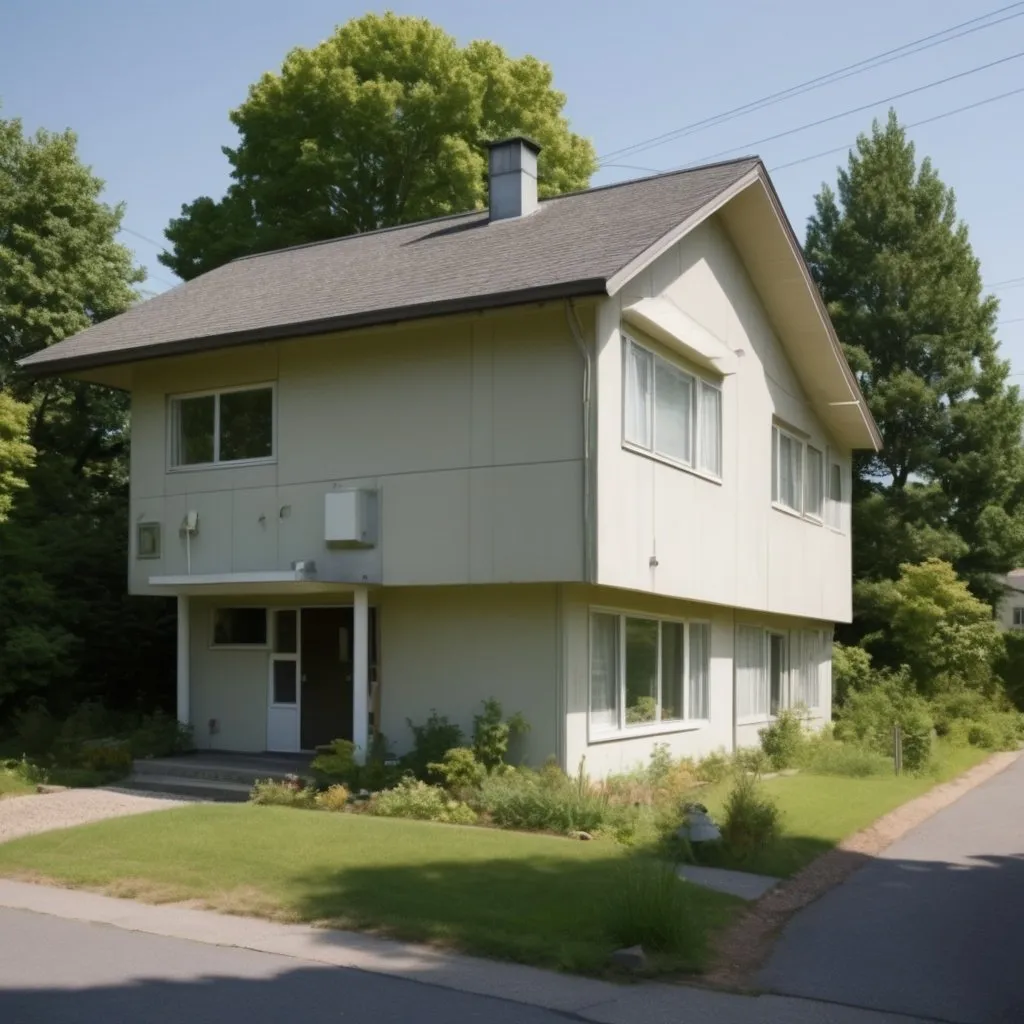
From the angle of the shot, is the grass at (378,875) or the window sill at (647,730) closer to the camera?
the grass at (378,875)

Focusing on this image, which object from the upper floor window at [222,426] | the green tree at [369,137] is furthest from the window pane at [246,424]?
the green tree at [369,137]

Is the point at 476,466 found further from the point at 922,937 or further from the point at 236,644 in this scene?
the point at 922,937

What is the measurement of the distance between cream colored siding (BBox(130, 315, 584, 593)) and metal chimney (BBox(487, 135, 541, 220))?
4143mm

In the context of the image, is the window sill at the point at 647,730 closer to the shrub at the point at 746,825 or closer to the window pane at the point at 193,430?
the shrub at the point at 746,825

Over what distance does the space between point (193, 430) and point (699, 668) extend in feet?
27.9

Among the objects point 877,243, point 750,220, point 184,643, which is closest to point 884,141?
point 877,243

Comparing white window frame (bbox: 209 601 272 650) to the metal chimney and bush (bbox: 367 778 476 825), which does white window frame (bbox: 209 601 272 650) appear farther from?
the metal chimney

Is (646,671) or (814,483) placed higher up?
(814,483)

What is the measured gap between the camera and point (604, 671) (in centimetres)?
1722

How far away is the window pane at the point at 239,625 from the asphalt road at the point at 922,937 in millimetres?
9439

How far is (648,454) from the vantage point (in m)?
16.7

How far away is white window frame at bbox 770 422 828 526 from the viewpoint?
22.8 m

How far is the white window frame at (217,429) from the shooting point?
58.9 ft

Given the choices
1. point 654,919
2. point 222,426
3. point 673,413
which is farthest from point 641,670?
point 654,919
